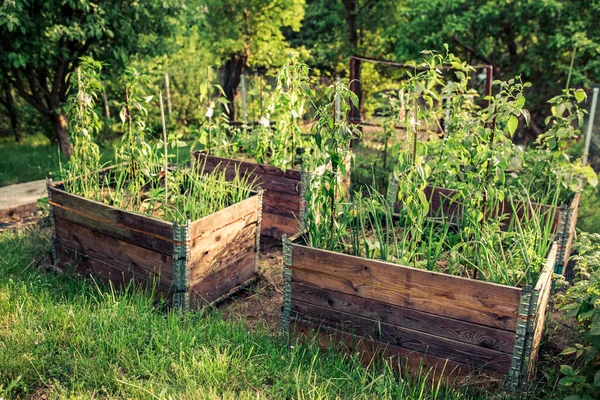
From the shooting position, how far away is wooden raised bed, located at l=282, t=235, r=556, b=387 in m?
2.63

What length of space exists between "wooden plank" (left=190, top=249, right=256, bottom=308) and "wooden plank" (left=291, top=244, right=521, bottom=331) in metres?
0.79

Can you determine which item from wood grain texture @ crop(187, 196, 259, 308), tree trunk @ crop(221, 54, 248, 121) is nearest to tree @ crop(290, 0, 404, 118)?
tree trunk @ crop(221, 54, 248, 121)

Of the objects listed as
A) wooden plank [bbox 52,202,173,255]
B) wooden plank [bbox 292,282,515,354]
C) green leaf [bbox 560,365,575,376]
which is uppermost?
wooden plank [bbox 52,202,173,255]

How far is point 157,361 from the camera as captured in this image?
2.85 meters

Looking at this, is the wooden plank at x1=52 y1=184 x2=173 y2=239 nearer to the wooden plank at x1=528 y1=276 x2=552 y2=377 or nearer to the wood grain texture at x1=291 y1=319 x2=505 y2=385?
the wood grain texture at x1=291 y1=319 x2=505 y2=385

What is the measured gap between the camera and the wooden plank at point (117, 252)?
354 cm

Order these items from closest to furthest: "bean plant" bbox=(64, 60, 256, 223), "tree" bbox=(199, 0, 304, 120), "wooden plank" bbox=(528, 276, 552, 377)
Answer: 1. "wooden plank" bbox=(528, 276, 552, 377)
2. "bean plant" bbox=(64, 60, 256, 223)
3. "tree" bbox=(199, 0, 304, 120)

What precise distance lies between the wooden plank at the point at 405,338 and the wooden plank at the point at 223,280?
732 mm

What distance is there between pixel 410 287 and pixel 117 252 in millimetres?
2010

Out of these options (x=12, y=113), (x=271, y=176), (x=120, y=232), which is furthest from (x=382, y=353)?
(x=12, y=113)

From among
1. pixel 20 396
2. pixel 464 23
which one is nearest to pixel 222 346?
pixel 20 396

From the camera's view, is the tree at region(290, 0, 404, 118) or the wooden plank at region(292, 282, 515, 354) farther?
the tree at region(290, 0, 404, 118)

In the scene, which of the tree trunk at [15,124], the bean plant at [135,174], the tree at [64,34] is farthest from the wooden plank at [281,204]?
the tree trunk at [15,124]

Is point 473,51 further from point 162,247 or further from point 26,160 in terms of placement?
point 162,247
